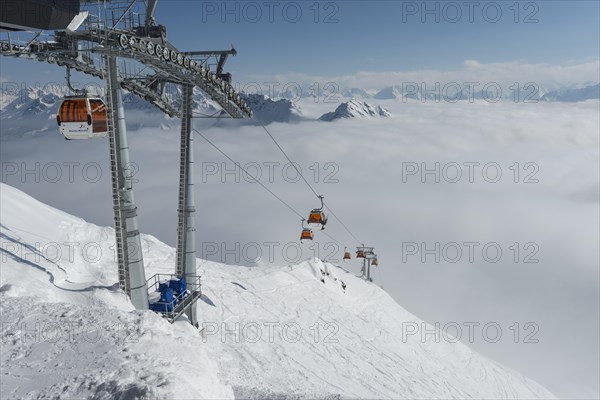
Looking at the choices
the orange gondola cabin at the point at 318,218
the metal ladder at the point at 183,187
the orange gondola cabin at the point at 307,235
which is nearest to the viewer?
the metal ladder at the point at 183,187

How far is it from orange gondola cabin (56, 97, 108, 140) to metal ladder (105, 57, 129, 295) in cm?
189

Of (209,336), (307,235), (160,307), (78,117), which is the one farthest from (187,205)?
(307,235)

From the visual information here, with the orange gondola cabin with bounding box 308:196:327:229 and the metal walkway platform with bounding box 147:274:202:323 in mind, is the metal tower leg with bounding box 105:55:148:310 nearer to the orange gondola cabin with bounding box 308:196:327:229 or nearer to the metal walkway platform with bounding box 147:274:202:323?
the metal walkway platform with bounding box 147:274:202:323

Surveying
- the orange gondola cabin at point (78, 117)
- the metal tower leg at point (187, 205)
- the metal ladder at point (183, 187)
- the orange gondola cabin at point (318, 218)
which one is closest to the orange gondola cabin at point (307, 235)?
the orange gondola cabin at point (318, 218)

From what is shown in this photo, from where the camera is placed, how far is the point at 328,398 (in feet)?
53.9

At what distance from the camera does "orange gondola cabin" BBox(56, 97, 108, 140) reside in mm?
13258

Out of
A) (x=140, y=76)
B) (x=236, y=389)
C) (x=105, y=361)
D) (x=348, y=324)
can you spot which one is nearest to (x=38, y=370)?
(x=105, y=361)

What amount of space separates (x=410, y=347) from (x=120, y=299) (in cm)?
2538

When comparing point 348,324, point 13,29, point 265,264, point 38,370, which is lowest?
point 348,324

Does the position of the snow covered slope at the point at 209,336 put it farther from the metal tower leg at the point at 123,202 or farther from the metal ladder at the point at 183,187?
the metal ladder at the point at 183,187

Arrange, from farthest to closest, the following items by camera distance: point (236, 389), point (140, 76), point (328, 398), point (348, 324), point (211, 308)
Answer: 1. point (348, 324)
2. point (211, 308)
3. point (140, 76)
4. point (236, 389)
5. point (328, 398)

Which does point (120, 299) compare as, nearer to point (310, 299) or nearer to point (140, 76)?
point (140, 76)

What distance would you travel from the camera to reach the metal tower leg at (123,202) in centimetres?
1573

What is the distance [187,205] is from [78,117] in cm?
979
